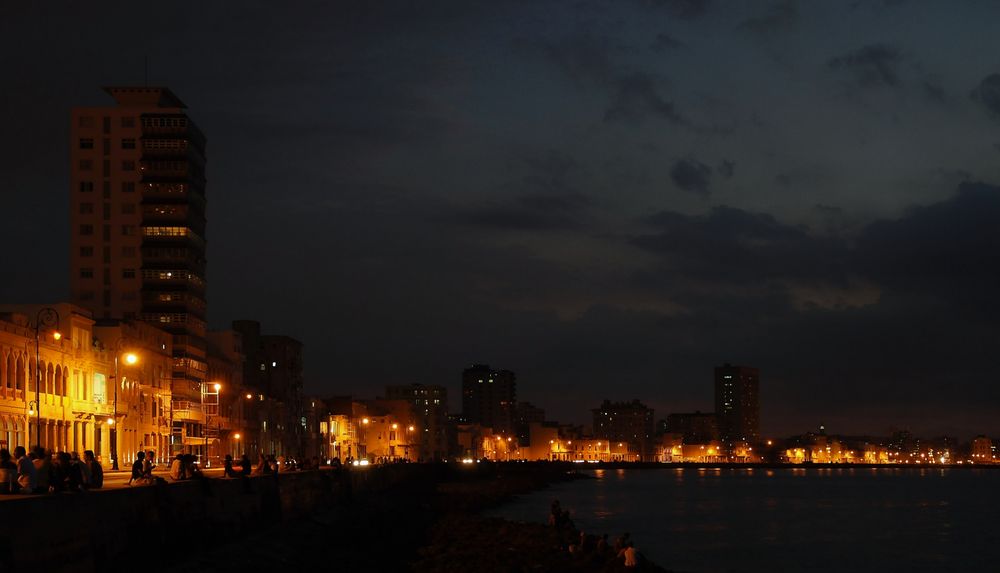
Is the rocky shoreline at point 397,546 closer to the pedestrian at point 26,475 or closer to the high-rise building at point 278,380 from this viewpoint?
the pedestrian at point 26,475

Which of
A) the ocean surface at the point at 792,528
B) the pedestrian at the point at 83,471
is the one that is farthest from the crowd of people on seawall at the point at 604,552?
the pedestrian at the point at 83,471

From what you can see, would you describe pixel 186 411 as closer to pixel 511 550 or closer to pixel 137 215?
pixel 137 215

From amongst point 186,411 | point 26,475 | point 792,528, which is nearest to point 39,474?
point 26,475

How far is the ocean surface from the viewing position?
75.2m

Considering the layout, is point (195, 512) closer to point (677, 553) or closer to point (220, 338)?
point (677, 553)

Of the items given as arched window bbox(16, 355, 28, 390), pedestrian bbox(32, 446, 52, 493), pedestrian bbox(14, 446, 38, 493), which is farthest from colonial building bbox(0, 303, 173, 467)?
pedestrian bbox(14, 446, 38, 493)

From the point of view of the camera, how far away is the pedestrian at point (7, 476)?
31.3 meters

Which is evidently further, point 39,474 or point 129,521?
point 39,474

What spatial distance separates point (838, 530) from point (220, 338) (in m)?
67.7

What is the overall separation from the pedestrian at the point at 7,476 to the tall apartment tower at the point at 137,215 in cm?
9012

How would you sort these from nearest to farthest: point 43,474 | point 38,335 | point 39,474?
point 39,474, point 43,474, point 38,335

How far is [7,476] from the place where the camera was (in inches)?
1247

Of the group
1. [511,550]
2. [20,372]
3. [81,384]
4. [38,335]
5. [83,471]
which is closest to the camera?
[83,471]

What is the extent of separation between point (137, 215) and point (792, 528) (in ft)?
234
